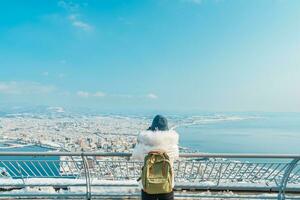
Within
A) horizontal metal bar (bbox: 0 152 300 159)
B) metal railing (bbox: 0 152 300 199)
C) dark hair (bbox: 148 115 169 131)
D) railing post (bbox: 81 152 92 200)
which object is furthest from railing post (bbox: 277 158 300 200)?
railing post (bbox: 81 152 92 200)

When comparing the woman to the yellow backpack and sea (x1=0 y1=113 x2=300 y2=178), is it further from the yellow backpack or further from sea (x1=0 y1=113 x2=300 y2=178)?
sea (x1=0 y1=113 x2=300 y2=178)

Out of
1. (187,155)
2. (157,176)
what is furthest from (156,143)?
(187,155)

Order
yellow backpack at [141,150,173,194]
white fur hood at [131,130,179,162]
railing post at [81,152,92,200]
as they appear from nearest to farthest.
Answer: white fur hood at [131,130,179,162] < yellow backpack at [141,150,173,194] < railing post at [81,152,92,200]

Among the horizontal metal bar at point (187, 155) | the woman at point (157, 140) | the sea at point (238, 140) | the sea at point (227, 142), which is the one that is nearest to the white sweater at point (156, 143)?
the woman at point (157, 140)

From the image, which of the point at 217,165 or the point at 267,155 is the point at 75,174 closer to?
the point at 217,165

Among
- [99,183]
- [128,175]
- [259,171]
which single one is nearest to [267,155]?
[259,171]

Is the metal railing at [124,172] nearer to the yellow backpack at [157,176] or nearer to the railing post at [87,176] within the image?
the railing post at [87,176]

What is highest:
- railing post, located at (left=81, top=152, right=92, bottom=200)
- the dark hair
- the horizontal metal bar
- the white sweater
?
the dark hair
